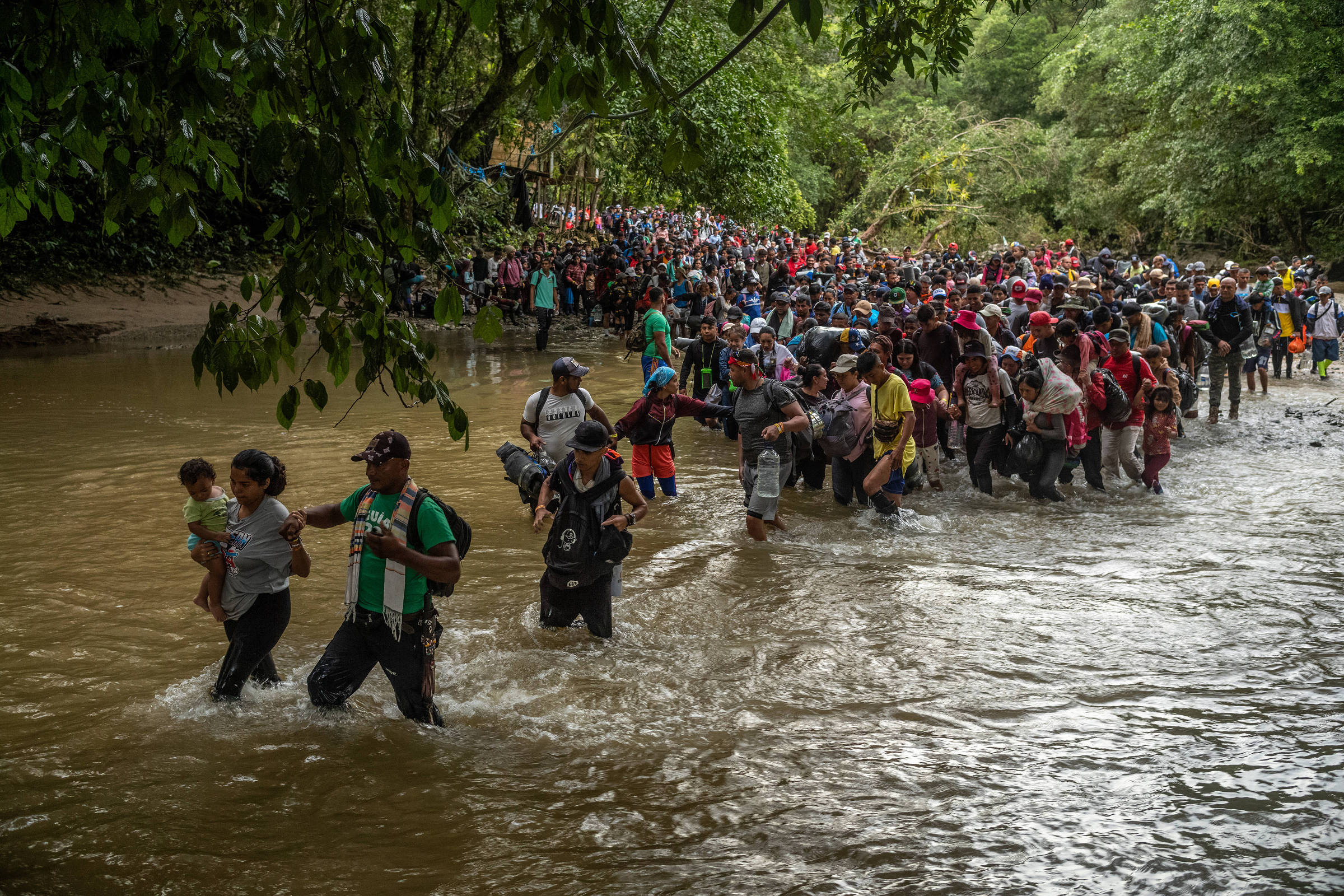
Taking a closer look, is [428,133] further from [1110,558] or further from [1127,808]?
[1127,808]

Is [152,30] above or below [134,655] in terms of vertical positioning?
above

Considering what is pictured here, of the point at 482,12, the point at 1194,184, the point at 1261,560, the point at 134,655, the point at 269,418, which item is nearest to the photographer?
the point at 482,12

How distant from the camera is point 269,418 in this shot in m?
13.8

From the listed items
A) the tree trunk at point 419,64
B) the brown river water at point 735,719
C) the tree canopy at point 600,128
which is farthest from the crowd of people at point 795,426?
the tree trunk at point 419,64

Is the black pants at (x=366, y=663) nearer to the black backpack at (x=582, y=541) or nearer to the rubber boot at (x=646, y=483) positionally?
the black backpack at (x=582, y=541)

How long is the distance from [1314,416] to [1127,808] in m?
12.7

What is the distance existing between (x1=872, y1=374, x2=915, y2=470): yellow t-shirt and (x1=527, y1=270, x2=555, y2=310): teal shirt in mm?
13765

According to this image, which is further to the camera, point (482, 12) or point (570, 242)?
point (570, 242)

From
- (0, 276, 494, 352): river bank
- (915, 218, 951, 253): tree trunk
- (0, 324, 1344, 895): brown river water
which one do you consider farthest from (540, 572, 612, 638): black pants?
(915, 218, 951, 253): tree trunk

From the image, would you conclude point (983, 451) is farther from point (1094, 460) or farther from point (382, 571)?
point (382, 571)

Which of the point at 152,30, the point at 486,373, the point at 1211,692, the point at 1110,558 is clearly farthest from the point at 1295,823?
the point at 486,373

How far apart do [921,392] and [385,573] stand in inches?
253

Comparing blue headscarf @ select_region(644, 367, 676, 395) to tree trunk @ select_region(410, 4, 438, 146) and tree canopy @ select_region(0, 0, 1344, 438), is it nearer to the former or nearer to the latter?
tree canopy @ select_region(0, 0, 1344, 438)

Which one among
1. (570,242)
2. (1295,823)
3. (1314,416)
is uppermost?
(570,242)
